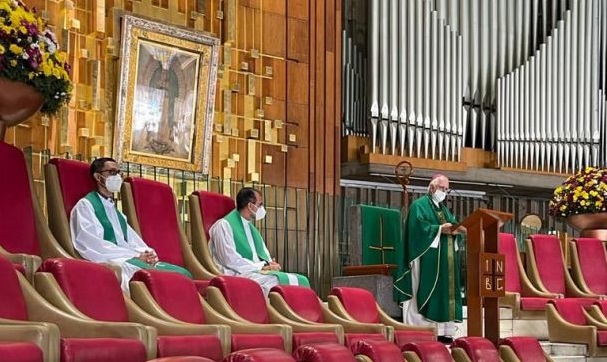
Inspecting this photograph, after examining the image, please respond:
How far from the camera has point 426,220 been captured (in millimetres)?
7004

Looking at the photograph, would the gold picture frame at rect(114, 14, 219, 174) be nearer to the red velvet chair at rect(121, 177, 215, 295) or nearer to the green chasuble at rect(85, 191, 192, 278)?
the red velvet chair at rect(121, 177, 215, 295)

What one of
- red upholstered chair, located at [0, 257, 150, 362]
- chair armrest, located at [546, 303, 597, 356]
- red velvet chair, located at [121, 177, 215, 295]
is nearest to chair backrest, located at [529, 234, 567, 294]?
chair armrest, located at [546, 303, 597, 356]

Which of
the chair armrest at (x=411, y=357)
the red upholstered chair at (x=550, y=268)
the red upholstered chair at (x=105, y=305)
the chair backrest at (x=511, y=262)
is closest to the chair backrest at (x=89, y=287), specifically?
the red upholstered chair at (x=105, y=305)

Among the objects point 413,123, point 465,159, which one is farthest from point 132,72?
point 465,159

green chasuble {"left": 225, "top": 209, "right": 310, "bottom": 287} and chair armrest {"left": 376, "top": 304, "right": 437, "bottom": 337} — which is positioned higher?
green chasuble {"left": 225, "top": 209, "right": 310, "bottom": 287}

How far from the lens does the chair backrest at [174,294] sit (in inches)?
165

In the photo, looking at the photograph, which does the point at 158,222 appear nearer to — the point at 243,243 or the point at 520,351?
the point at 243,243

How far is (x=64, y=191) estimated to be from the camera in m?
5.19

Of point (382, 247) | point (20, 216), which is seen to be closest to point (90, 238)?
point (20, 216)

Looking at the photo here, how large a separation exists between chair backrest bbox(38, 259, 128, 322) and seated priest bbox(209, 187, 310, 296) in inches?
83.6

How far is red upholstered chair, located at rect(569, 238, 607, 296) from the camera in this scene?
7.98m

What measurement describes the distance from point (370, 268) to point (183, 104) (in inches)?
62.5

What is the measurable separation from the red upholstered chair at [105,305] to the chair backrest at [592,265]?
464 cm

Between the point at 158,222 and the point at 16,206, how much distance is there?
1170 mm
